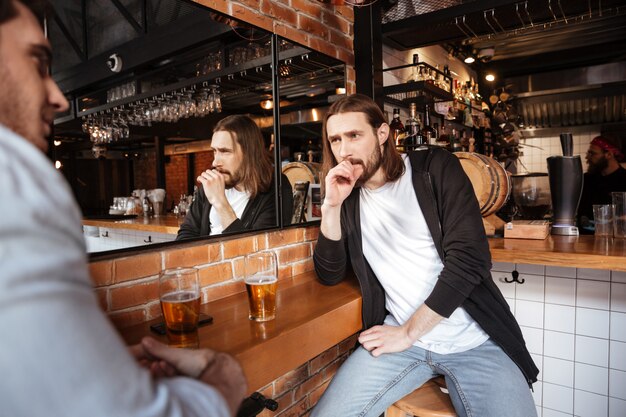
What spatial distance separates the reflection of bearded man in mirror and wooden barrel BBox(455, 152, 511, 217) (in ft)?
3.94

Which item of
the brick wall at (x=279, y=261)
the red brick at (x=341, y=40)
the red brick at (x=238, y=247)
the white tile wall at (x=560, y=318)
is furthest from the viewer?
the red brick at (x=341, y=40)

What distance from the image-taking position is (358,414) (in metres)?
1.55

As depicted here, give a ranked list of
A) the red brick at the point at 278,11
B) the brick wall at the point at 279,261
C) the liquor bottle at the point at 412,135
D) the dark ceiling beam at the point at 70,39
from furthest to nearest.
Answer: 1. the liquor bottle at the point at 412,135
2. the red brick at the point at 278,11
3. the brick wall at the point at 279,261
4. the dark ceiling beam at the point at 70,39

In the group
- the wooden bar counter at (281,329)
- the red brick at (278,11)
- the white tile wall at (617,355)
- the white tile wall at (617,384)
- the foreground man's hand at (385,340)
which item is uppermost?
the red brick at (278,11)

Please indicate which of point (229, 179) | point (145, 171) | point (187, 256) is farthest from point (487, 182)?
point (145, 171)

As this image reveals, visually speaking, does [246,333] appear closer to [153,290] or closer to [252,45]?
[153,290]

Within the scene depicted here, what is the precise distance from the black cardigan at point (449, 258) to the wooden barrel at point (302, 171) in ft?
1.20

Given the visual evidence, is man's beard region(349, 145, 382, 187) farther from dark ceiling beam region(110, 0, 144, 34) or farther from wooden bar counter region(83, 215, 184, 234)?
dark ceiling beam region(110, 0, 144, 34)

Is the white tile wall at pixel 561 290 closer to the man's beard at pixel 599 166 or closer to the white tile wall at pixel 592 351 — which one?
the white tile wall at pixel 592 351

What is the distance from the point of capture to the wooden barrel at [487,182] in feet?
7.74

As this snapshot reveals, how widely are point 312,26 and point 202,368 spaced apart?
2.05 m

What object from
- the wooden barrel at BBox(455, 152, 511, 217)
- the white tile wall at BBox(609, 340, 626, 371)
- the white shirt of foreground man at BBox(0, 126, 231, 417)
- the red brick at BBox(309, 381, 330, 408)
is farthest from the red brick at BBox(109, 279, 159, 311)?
the white tile wall at BBox(609, 340, 626, 371)

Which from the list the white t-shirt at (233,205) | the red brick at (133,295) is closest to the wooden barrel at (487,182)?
the white t-shirt at (233,205)

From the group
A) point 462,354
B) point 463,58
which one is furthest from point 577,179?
point 463,58
